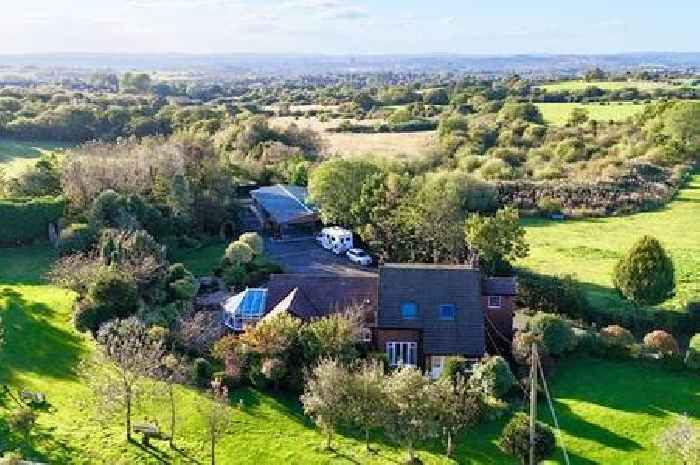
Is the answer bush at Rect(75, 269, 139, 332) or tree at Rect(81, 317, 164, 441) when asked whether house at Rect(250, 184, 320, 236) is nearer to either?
bush at Rect(75, 269, 139, 332)

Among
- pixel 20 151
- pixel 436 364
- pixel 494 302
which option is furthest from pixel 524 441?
pixel 20 151

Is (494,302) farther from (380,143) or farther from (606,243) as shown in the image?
(380,143)

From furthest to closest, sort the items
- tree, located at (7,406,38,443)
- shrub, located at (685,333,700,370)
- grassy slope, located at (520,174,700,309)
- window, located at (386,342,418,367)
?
grassy slope, located at (520,174,700,309), window, located at (386,342,418,367), shrub, located at (685,333,700,370), tree, located at (7,406,38,443)

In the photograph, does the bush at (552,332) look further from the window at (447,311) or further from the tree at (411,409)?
the tree at (411,409)

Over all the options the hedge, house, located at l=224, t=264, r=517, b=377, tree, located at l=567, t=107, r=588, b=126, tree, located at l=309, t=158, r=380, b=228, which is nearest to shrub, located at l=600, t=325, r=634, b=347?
house, located at l=224, t=264, r=517, b=377

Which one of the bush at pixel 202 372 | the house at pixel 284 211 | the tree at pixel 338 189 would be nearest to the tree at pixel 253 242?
the house at pixel 284 211

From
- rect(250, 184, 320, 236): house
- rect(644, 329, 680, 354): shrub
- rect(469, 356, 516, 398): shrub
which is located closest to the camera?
rect(469, 356, 516, 398): shrub

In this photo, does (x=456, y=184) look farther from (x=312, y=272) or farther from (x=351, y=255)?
(x=312, y=272)
